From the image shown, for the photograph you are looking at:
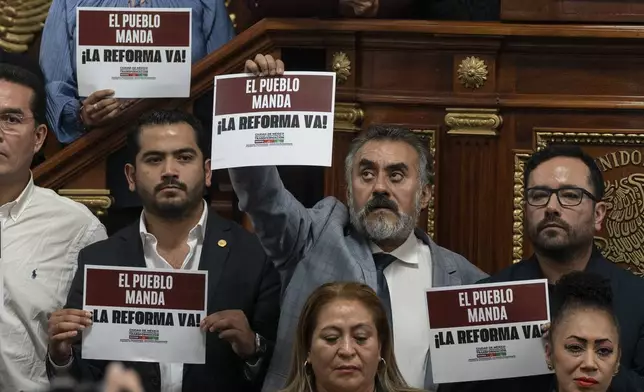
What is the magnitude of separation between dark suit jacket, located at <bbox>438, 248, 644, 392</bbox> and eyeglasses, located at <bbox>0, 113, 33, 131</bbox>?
5.05 ft

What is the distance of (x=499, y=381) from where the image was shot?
3984 millimetres

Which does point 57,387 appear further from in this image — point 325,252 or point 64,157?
point 64,157

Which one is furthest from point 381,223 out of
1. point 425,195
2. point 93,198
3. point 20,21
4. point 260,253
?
point 20,21

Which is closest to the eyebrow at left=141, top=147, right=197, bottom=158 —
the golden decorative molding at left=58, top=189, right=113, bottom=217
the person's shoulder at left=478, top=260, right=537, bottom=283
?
the golden decorative molding at left=58, top=189, right=113, bottom=217

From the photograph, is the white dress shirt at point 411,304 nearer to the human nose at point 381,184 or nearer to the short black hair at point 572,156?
the human nose at point 381,184

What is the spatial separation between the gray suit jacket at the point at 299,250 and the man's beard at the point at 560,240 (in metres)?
0.28

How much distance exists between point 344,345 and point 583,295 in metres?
0.66

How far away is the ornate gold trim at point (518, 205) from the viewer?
4.75 m

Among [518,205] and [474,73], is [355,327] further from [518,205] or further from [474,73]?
[474,73]

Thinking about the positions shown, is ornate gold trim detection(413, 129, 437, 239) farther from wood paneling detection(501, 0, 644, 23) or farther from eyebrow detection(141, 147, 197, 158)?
eyebrow detection(141, 147, 197, 158)

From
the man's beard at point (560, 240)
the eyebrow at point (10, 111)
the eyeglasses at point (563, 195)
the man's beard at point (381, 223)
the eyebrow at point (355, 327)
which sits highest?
the eyebrow at point (10, 111)

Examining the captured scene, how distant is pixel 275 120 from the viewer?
3.96 metres

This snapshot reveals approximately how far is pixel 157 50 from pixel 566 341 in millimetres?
1670

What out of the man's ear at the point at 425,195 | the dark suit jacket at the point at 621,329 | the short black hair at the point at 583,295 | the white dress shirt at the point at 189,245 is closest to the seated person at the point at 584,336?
the short black hair at the point at 583,295
